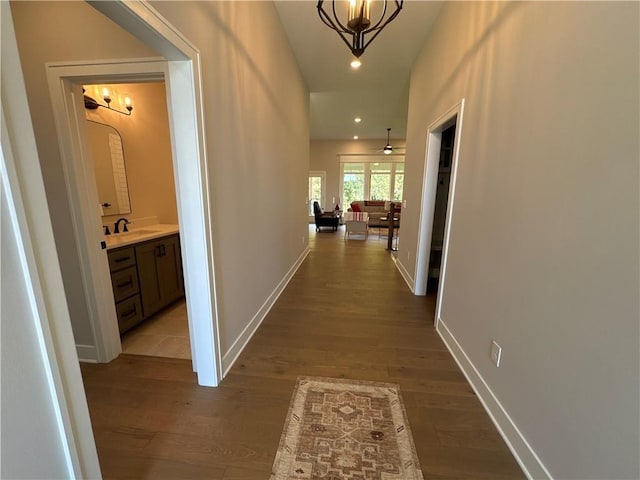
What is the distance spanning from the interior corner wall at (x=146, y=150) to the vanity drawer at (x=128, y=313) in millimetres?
968

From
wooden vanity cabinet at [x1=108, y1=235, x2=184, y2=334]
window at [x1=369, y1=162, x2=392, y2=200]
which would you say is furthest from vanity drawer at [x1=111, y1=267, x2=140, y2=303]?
window at [x1=369, y1=162, x2=392, y2=200]

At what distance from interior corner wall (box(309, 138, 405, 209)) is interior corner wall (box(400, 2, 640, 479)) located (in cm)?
794

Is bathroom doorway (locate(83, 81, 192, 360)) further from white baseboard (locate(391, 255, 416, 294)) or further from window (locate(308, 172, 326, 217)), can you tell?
window (locate(308, 172, 326, 217))

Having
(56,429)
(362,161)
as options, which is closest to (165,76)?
(56,429)

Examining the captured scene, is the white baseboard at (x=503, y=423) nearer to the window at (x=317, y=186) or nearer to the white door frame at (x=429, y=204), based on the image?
the white door frame at (x=429, y=204)

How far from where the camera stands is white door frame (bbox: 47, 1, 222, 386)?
1387 millimetres

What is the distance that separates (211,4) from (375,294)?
122 inches

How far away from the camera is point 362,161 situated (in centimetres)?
981

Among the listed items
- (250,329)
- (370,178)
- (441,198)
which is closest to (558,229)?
(250,329)

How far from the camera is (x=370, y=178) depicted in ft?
32.5

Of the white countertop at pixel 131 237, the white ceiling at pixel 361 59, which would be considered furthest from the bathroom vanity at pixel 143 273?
the white ceiling at pixel 361 59

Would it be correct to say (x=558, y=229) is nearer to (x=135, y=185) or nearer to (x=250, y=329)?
(x=250, y=329)

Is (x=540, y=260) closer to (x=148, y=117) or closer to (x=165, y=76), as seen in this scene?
(x=165, y=76)

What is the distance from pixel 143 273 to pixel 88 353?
72 cm
